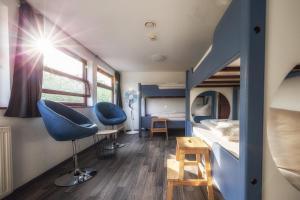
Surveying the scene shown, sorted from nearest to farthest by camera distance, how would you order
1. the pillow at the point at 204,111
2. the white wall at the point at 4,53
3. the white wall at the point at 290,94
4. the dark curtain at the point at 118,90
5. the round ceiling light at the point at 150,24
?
the white wall at the point at 290,94 < the white wall at the point at 4,53 < the round ceiling light at the point at 150,24 < the pillow at the point at 204,111 < the dark curtain at the point at 118,90

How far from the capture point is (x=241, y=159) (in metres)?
0.70

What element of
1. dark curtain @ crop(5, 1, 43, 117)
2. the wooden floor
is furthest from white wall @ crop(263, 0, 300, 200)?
dark curtain @ crop(5, 1, 43, 117)

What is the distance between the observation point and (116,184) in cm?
173

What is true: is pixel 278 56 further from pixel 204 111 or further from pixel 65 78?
pixel 204 111

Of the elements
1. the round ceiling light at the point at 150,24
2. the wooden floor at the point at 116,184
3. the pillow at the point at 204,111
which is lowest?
the wooden floor at the point at 116,184

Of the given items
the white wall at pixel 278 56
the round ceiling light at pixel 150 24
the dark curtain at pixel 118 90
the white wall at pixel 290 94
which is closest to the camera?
the white wall at pixel 278 56

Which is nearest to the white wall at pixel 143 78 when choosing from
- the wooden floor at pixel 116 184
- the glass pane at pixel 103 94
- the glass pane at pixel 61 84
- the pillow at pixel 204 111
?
the glass pane at pixel 103 94

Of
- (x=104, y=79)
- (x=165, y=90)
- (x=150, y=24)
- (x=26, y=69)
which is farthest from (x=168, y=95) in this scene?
(x=26, y=69)

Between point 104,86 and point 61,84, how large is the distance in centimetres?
163

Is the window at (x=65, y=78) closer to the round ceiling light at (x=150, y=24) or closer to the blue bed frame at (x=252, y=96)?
the round ceiling light at (x=150, y=24)

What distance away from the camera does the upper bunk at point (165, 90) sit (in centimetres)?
404

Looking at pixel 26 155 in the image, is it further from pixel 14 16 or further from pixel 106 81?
pixel 106 81

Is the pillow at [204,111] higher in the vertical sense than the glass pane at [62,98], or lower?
lower

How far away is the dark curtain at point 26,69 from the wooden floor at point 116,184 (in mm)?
811
